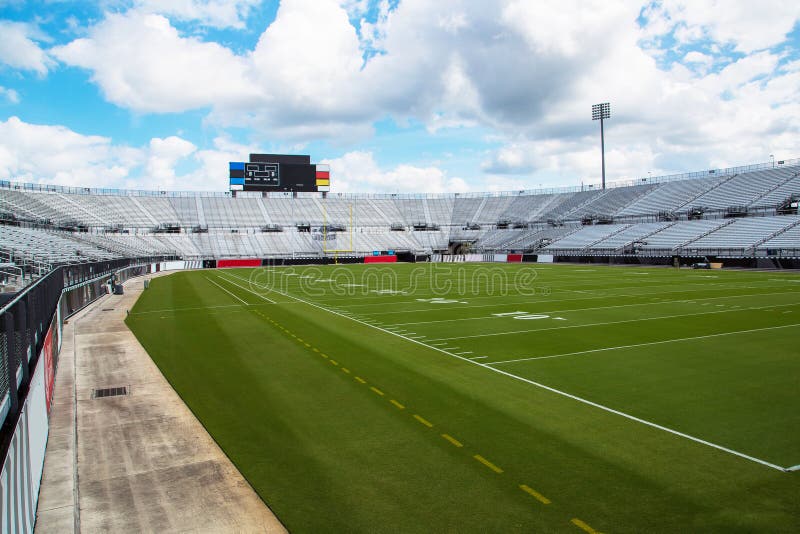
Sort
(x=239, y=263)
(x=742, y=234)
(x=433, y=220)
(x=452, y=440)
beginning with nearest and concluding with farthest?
(x=452, y=440)
(x=742, y=234)
(x=239, y=263)
(x=433, y=220)

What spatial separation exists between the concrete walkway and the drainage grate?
5.2 inches

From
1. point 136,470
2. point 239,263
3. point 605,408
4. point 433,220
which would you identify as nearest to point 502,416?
point 605,408

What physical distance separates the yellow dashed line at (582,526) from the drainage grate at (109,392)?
7.94m

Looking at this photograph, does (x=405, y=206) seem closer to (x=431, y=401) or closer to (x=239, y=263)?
(x=239, y=263)

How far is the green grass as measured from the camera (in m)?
5.45

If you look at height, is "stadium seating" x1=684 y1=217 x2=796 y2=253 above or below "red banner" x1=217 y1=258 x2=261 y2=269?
above

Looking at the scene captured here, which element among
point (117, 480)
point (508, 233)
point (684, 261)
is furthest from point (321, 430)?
point (508, 233)

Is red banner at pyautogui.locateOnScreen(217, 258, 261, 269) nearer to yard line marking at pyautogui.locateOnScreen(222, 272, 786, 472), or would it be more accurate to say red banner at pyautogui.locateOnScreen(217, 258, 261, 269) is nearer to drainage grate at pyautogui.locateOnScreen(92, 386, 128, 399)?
yard line marking at pyautogui.locateOnScreen(222, 272, 786, 472)

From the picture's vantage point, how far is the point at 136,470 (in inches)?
253

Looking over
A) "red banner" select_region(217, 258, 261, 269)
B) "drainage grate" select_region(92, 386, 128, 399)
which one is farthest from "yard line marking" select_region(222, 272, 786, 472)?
"red banner" select_region(217, 258, 261, 269)

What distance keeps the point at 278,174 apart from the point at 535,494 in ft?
233

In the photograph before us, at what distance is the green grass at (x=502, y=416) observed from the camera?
5449mm

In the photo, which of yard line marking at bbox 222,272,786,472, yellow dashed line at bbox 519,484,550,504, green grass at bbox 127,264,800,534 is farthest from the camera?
yard line marking at bbox 222,272,786,472

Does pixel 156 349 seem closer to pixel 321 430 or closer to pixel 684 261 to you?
pixel 321 430
